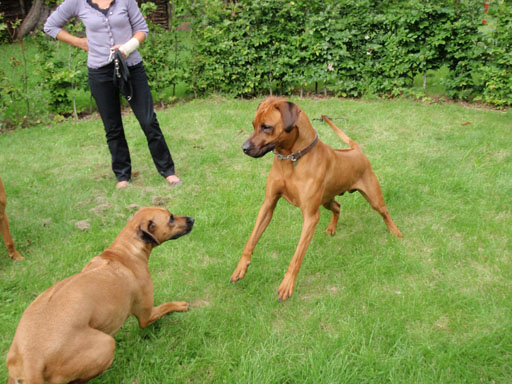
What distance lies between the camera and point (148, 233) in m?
3.23

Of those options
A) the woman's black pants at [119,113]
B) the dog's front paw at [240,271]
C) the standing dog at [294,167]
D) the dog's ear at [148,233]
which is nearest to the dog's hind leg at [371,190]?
the standing dog at [294,167]

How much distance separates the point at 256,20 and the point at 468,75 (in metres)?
4.58

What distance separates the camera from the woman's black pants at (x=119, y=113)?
5324mm

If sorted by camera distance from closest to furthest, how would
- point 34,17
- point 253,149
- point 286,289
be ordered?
point 253,149
point 286,289
point 34,17

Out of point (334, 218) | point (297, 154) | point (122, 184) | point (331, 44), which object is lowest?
point (122, 184)

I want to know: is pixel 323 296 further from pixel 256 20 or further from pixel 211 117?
pixel 256 20

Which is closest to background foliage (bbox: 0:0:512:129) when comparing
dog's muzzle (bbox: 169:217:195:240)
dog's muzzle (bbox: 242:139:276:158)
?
dog's muzzle (bbox: 242:139:276:158)

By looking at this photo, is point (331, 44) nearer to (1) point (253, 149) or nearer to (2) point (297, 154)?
(2) point (297, 154)

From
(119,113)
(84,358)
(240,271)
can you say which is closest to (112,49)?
(119,113)

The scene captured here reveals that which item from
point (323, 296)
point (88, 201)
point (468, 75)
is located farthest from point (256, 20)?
point (323, 296)

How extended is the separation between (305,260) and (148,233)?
1725mm

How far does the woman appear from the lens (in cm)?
504

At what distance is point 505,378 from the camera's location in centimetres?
280

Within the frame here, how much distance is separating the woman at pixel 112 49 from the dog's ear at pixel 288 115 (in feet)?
8.67
